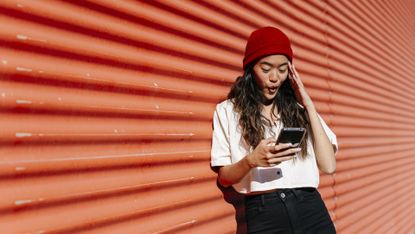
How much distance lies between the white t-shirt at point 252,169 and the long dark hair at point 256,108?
0.17 feet

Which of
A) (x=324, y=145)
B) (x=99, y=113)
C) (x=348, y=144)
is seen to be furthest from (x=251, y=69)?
(x=348, y=144)

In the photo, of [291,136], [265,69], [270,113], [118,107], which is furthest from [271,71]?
[118,107]

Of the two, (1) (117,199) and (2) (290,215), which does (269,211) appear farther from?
(1) (117,199)

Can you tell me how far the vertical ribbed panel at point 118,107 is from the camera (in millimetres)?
1547

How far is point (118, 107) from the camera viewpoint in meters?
1.94

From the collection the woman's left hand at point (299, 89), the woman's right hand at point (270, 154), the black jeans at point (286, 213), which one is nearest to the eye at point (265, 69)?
the woman's left hand at point (299, 89)

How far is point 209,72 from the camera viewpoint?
262 cm

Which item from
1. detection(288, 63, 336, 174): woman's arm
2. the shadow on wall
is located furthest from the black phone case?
the shadow on wall

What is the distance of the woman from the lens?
2207 millimetres

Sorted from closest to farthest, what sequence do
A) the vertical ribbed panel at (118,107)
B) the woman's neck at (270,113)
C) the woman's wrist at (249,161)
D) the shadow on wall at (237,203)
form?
the vertical ribbed panel at (118,107), the woman's wrist at (249,161), the woman's neck at (270,113), the shadow on wall at (237,203)

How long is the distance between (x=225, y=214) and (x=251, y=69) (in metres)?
0.98

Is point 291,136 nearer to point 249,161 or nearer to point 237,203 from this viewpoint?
point 249,161

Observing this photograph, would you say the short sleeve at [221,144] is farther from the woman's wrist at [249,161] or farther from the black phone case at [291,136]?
the black phone case at [291,136]

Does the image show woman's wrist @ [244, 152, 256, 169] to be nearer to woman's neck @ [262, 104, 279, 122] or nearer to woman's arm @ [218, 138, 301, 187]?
woman's arm @ [218, 138, 301, 187]
